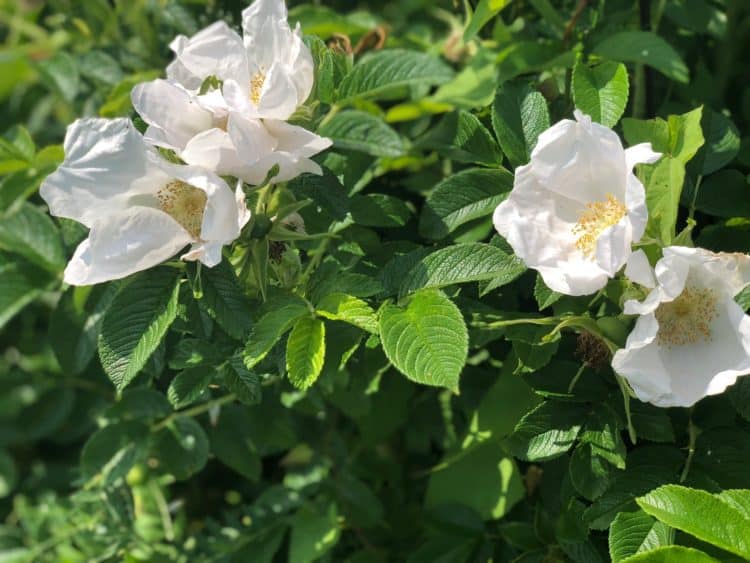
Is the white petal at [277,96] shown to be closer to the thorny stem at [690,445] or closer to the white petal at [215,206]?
the white petal at [215,206]

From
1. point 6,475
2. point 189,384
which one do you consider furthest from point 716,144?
point 6,475

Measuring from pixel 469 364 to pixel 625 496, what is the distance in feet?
1.15

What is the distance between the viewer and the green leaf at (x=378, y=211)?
102 cm

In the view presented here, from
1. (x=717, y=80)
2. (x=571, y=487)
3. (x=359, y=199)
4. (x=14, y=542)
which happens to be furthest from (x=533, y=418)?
(x=14, y=542)

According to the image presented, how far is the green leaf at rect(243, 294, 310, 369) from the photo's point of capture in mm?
839

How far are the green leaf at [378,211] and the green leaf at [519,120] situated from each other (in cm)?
14

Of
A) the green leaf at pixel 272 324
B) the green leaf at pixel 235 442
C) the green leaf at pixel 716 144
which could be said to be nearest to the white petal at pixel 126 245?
the green leaf at pixel 272 324

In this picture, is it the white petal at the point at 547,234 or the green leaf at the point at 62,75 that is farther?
the green leaf at the point at 62,75

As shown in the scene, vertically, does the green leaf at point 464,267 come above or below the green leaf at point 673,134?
below

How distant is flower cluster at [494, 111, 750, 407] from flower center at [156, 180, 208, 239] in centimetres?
29

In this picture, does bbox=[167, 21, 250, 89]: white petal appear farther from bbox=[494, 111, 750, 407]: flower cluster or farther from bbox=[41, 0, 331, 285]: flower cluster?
bbox=[494, 111, 750, 407]: flower cluster

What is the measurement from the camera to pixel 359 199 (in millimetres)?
1044

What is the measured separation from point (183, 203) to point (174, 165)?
80mm

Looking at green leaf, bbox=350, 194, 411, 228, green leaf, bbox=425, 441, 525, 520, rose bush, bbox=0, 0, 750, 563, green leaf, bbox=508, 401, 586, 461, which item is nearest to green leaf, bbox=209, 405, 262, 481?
rose bush, bbox=0, 0, 750, 563
